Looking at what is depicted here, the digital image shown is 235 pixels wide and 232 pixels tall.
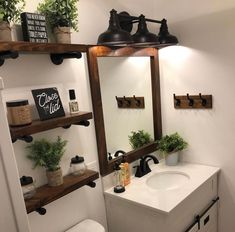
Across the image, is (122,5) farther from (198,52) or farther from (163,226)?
(163,226)

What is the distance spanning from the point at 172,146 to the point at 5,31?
1478 mm

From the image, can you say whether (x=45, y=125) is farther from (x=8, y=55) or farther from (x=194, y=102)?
(x=194, y=102)

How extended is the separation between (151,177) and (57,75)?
1.06 meters

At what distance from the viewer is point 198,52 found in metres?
1.87

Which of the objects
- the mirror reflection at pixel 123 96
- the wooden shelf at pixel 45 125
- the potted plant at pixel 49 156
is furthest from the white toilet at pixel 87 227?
the wooden shelf at pixel 45 125

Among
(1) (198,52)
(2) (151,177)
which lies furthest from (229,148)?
(1) (198,52)

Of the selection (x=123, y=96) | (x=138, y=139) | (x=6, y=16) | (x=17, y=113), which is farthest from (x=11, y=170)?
(x=138, y=139)

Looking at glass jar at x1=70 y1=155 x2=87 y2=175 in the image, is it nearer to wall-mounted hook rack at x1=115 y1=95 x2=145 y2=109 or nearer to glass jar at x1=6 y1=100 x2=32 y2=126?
glass jar at x1=6 y1=100 x2=32 y2=126

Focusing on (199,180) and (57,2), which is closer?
(57,2)

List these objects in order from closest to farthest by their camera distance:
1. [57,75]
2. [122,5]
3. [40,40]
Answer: [40,40], [57,75], [122,5]

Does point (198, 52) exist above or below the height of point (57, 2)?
below

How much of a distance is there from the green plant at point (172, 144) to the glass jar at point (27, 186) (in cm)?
115

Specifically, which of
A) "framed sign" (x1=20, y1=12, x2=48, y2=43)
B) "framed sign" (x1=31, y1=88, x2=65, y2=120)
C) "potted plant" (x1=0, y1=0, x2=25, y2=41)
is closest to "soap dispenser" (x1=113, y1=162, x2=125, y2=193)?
"framed sign" (x1=31, y1=88, x2=65, y2=120)

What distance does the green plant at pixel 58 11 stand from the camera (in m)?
1.26
